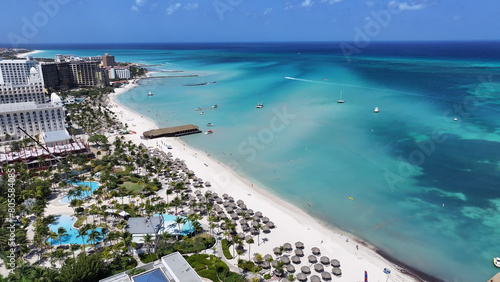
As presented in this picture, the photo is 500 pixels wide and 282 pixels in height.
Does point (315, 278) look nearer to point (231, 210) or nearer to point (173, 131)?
Result: point (231, 210)

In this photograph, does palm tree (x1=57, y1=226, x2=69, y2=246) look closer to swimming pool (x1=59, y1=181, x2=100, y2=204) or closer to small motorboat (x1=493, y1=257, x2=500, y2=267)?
swimming pool (x1=59, y1=181, x2=100, y2=204)

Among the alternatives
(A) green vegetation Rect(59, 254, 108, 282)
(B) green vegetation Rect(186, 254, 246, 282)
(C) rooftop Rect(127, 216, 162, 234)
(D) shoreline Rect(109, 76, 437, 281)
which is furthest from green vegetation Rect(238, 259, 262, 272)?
(A) green vegetation Rect(59, 254, 108, 282)

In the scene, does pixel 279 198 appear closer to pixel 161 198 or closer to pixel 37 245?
pixel 161 198

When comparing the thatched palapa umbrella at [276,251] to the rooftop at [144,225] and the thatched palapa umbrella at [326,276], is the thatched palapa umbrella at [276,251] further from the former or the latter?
the rooftop at [144,225]

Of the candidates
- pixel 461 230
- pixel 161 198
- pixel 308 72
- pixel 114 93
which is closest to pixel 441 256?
pixel 461 230

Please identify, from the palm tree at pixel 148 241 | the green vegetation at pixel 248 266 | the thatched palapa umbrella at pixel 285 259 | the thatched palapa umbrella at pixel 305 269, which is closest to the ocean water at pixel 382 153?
the thatched palapa umbrella at pixel 305 269

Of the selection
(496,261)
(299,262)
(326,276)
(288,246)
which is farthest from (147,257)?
(496,261)
